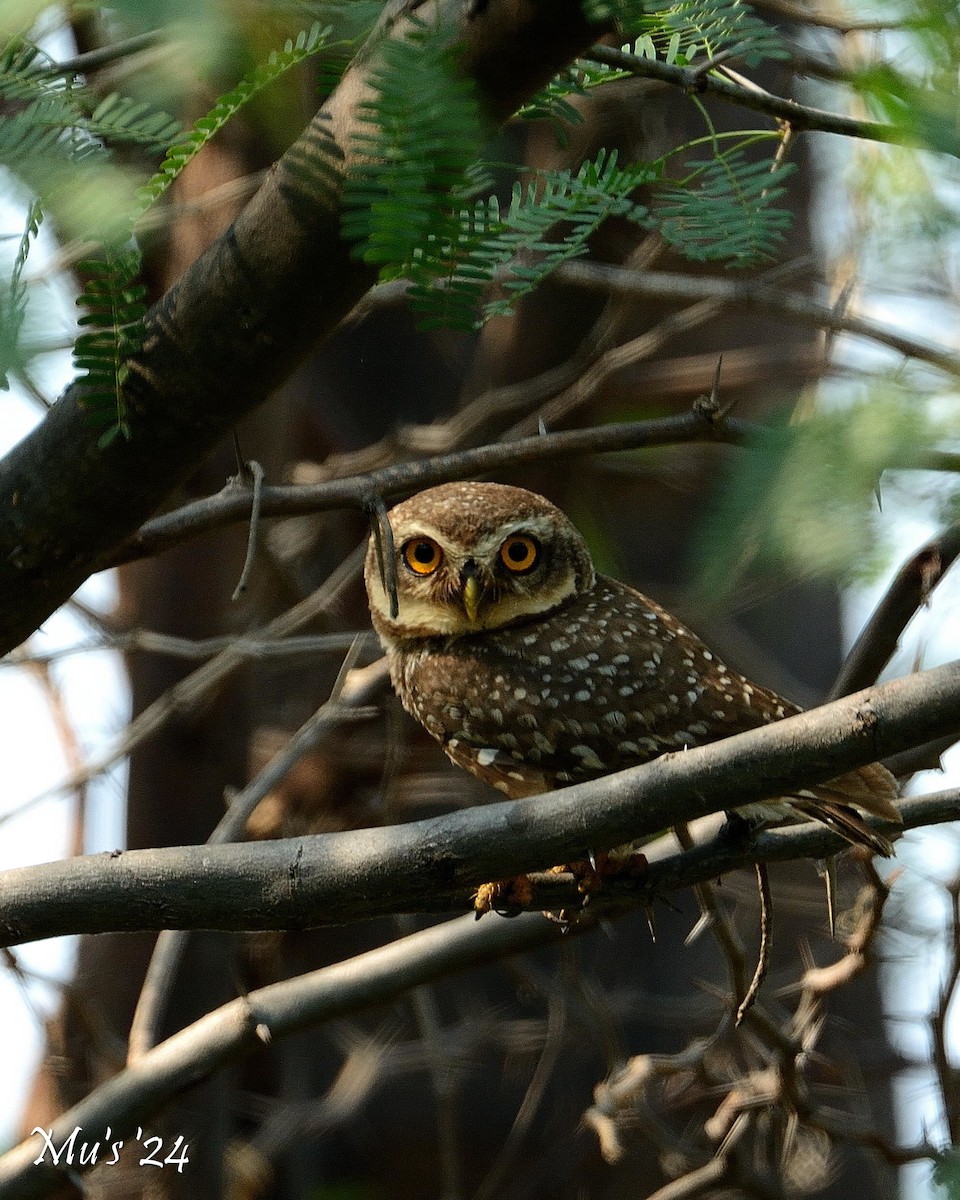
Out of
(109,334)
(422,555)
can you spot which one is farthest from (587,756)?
(109,334)

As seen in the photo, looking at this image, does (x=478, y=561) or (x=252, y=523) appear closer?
(x=252, y=523)

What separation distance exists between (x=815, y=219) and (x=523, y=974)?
3753mm

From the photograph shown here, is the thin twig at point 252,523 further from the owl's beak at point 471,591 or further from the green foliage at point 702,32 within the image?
the green foliage at point 702,32

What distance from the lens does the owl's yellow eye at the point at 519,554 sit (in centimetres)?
316

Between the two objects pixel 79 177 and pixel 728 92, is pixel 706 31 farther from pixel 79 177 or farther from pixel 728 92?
pixel 79 177

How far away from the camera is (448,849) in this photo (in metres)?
1.83

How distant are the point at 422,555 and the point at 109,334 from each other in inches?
53.7

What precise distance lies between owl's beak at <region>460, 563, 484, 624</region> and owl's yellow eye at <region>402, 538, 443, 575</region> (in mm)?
126

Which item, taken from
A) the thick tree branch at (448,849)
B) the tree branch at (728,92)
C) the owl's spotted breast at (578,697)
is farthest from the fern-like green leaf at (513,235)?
the owl's spotted breast at (578,697)

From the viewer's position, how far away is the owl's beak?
3027 mm

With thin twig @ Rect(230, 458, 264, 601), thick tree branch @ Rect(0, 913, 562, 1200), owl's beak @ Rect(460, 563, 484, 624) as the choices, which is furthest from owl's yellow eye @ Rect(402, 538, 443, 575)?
thick tree branch @ Rect(0, 913, 562, 1200)

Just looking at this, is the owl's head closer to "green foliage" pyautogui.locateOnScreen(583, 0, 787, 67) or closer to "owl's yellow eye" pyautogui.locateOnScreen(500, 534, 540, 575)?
"owl's yellow eye" pyautogui.locateOnScreen(500, 534, 540, 575)

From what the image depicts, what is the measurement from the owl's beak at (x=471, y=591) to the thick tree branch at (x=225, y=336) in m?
0.95

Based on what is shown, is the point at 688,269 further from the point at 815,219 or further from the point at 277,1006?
the point at 277,1006
